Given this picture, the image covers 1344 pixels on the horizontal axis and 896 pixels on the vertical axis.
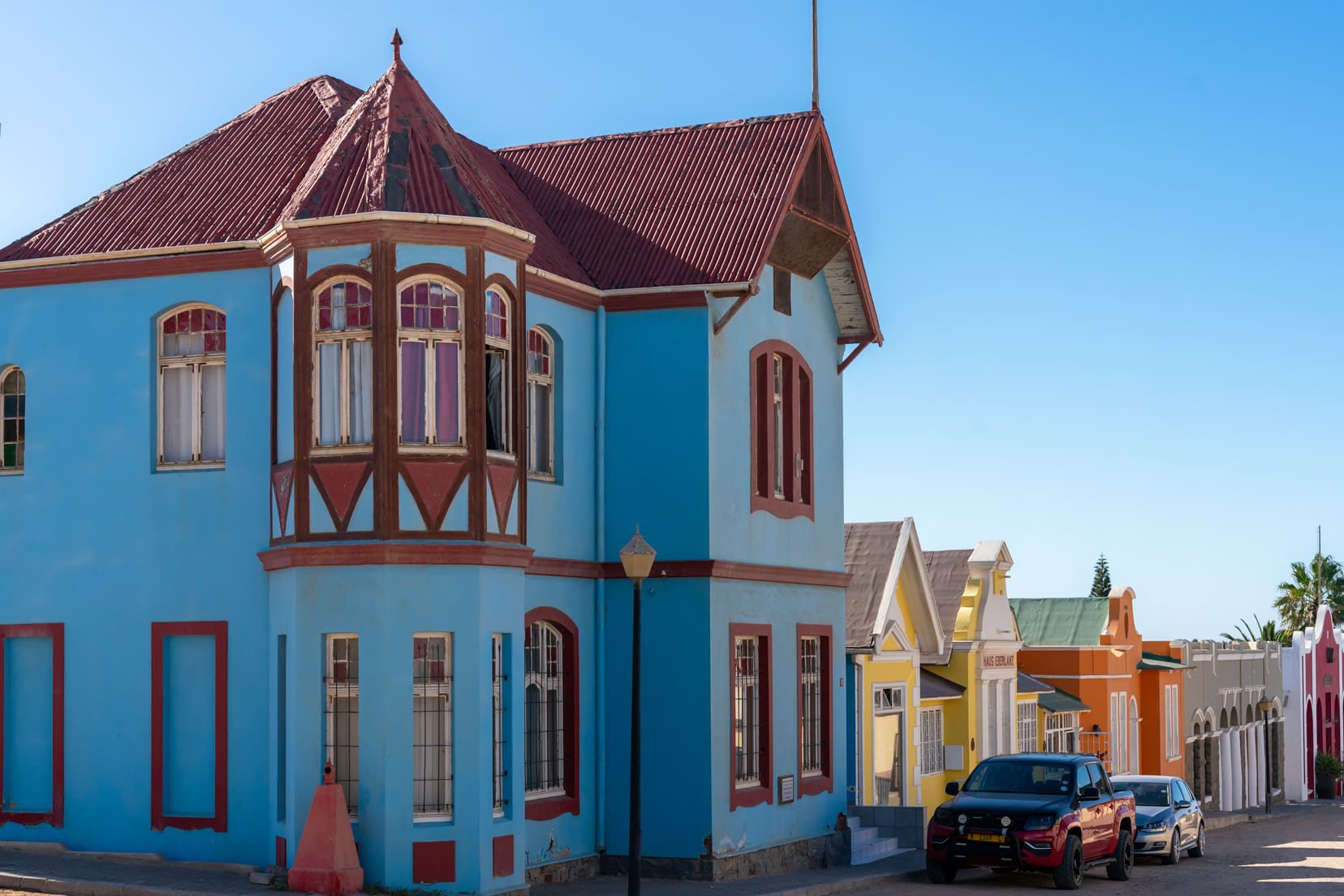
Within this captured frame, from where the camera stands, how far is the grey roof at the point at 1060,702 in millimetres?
42969

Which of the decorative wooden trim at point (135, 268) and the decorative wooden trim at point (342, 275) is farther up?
the decorative wooden trim at point (135, 268)

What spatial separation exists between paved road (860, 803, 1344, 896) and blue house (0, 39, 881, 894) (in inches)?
103

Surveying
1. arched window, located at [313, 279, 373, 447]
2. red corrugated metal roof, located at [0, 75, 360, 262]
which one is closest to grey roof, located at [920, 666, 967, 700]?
red corrugated metal roof, located at [0, 75, 360, 262]

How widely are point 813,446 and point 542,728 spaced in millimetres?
6767

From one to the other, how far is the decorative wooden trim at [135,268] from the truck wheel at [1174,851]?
57.3 feet

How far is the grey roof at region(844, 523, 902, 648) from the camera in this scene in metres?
30.6

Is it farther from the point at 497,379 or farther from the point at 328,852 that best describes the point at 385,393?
the point at 328,852

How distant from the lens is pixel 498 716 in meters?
19.0

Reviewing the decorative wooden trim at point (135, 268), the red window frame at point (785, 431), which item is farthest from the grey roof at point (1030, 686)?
the decorative wooden trim at point (135, 268)

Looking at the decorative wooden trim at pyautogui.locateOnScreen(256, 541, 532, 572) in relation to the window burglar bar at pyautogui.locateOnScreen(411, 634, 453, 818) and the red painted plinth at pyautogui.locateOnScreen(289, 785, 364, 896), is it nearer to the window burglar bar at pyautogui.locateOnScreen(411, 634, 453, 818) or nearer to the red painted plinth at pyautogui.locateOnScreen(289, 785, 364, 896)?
the window burglar bar at pyautogui.locateOnScreen(411, 634, 453, 818)

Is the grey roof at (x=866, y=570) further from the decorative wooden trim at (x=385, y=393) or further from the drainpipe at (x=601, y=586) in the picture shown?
the decorative wooden trim at (x=385, y=393)

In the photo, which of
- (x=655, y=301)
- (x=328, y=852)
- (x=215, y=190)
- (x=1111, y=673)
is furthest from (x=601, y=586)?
(x=1111, y=673)

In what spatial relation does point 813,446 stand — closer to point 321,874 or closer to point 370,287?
point 370,287

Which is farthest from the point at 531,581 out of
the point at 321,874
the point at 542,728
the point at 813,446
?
the point at 813,446
